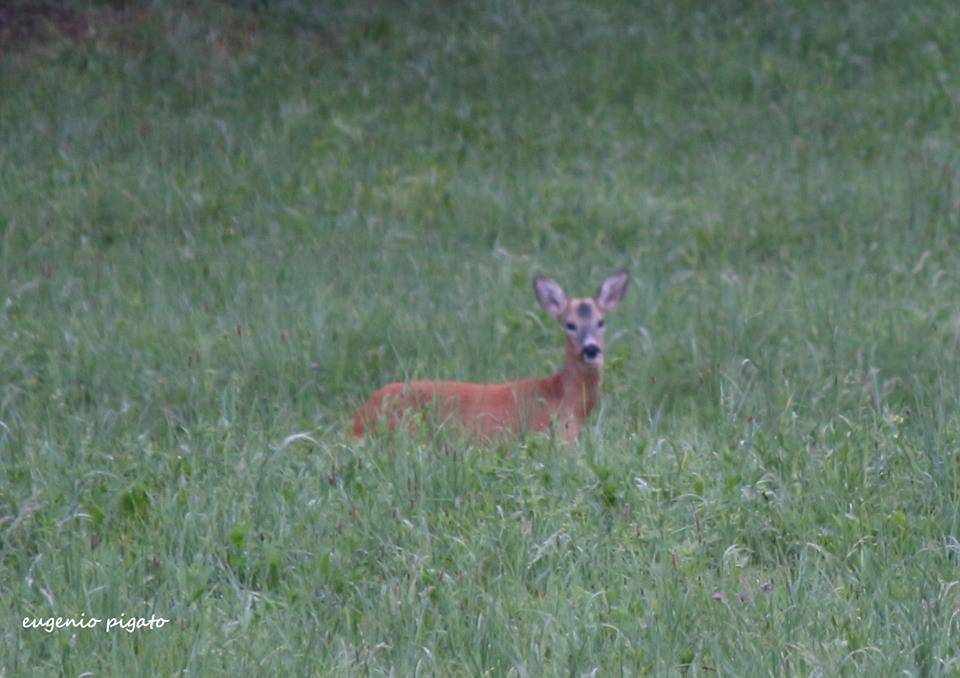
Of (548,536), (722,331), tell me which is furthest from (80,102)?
(548,536)

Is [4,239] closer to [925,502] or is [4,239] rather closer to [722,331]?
[722,331]

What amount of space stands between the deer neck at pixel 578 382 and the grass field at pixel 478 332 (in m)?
0.24

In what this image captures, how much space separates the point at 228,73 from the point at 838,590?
38.8ft

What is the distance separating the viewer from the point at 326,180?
41.1ft

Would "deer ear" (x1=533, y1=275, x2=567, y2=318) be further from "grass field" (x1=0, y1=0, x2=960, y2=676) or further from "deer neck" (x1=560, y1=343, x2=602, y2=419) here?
"grass field" (x1=0, y1=0, x2=960, y2=676)

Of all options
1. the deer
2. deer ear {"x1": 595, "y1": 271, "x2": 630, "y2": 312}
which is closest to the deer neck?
the deer

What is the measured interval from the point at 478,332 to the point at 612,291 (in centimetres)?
86

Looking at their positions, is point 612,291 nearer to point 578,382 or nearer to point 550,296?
point 550,296

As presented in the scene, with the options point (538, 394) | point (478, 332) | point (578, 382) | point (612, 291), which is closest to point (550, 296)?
point (612, 291)

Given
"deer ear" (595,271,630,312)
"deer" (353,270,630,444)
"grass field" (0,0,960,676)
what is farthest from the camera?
"deer ear" (595,271,630,312)

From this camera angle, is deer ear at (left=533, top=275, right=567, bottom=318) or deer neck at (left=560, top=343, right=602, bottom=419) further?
deer ear at (left=533, top=275, right=567, bottom=318)

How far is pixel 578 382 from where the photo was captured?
7988mm

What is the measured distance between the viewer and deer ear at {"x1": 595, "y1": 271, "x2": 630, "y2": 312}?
8.34 meters

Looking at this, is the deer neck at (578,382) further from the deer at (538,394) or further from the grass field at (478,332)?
the grass field at (478,332)
